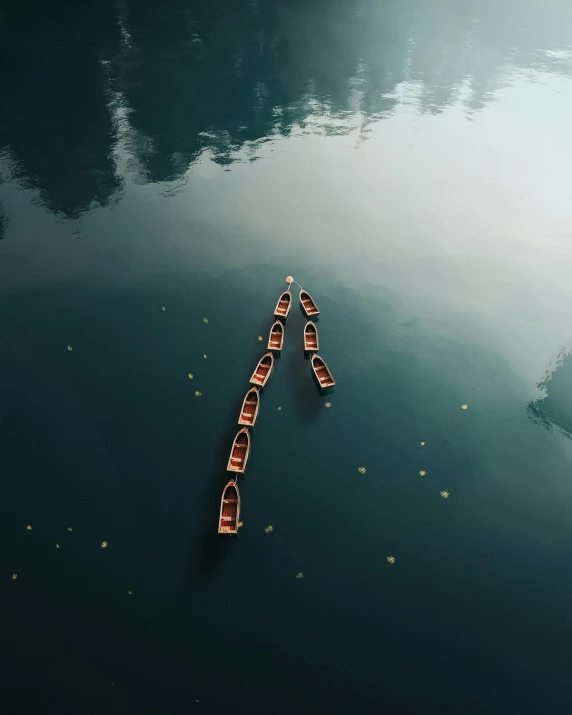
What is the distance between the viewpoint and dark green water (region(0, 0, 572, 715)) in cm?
2650

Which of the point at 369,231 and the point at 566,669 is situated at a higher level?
the point at 369,231

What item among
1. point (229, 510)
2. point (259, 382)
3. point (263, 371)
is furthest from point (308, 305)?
point (229, 510)

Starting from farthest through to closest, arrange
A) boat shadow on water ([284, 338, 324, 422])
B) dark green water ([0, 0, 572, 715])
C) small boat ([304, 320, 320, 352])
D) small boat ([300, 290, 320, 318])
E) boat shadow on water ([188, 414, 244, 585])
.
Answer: small boat ([300, 290, 320, 318])
small boat ([304, 320, 320, 352])
boat shadow on water ([284, 338, 324, 422])
boat shadow on water ([188, 414, 244, 585])
dark green water ([0, 0, 572, 715])

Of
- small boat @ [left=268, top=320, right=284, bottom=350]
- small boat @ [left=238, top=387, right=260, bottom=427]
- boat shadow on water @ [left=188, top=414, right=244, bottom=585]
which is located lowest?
boat shadow on water @ [left=188, top=414, right=244, bottom=585]

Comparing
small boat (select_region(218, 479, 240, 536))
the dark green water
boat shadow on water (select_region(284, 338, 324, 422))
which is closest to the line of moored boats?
small boat (select_region(218, 479, 240, 536))

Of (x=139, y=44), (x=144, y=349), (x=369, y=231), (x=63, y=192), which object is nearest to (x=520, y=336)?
(x=369, y=231)

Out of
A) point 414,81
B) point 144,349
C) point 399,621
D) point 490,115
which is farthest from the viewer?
point 414,81

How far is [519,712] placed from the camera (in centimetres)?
2502

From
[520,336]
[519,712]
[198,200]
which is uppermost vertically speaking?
[198,200]

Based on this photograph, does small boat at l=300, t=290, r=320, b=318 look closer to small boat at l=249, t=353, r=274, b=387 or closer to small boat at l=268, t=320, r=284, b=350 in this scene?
small boat at l=268, t=320, r=284, b=350

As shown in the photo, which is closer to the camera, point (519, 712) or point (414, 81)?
point (519, 712)

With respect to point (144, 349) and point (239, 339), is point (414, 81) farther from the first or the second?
point (144, 349)

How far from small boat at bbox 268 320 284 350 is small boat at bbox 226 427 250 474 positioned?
27.5 ft

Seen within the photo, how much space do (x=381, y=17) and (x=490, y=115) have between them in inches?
1533
